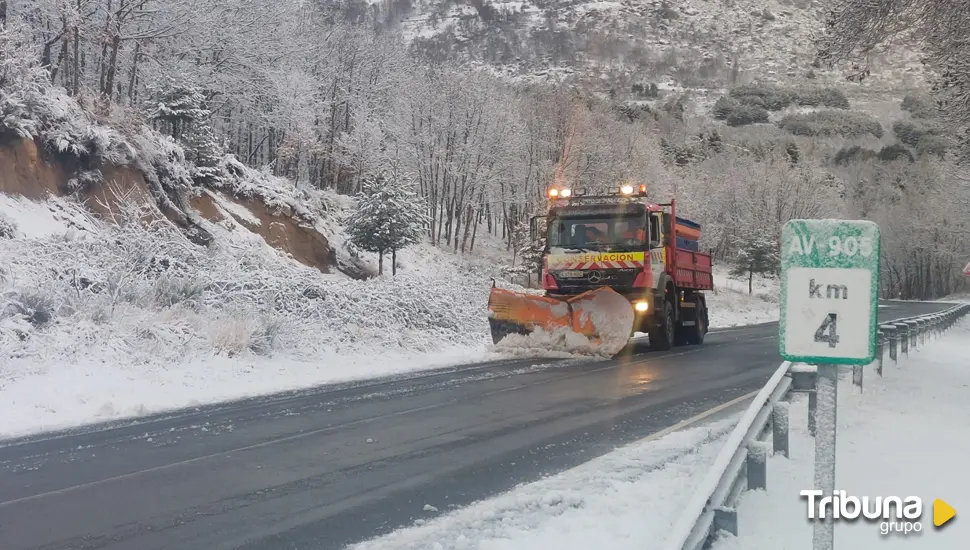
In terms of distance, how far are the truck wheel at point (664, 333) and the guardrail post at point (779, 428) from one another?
10880 mm

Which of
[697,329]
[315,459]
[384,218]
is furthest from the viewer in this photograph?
[384,218]

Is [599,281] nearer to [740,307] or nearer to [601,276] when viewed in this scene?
[601,276]

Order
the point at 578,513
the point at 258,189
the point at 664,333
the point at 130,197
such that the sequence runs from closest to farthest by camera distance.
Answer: the point at 578,513
the point at 664,333
the point at 130,197
the point at 258,189

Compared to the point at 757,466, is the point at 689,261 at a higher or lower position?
higher

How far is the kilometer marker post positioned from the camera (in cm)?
303

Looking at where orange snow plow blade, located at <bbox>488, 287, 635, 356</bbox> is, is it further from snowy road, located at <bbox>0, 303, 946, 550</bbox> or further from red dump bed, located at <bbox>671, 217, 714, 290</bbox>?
snowy road, located at <bbox>0, 303, 946, 550</bbox>

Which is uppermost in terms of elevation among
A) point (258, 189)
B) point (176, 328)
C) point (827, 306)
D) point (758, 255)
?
point (258, 189)

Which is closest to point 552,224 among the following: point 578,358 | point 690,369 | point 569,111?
point 578,358

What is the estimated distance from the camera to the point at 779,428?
255 inches

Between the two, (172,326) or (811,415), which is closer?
(811,415)

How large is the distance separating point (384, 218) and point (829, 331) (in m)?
33.9

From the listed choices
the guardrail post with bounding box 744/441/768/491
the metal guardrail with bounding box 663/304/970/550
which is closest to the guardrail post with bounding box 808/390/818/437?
the metal guardrail with bounding box 663/304/970/550

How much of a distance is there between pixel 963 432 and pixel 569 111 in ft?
149

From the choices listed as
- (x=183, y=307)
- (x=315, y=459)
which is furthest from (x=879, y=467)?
(x=183, y=307)
